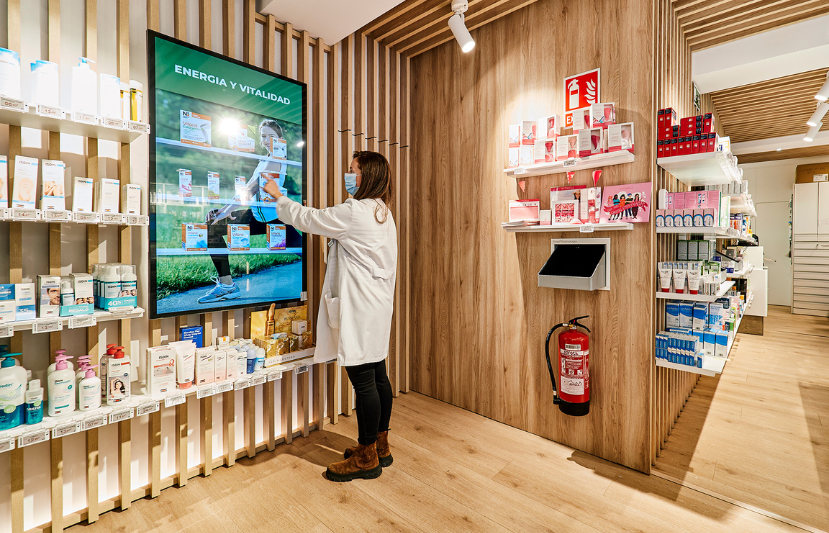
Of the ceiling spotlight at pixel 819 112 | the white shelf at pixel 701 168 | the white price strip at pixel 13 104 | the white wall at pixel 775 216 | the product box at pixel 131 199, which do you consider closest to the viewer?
the white price strip at pixel 13 104

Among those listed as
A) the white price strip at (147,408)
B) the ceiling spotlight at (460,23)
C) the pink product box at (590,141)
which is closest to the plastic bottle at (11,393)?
the white price strip at (147,408)

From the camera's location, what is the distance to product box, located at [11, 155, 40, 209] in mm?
1650

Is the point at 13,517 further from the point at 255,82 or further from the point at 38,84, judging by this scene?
the point at 255,82

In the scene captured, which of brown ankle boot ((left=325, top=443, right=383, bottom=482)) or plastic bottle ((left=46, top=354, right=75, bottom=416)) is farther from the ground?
plastic bottle ((left=46, top=354, right=75, bottom=416))

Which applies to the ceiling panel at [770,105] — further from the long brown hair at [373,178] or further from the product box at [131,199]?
the product box at [131,199]

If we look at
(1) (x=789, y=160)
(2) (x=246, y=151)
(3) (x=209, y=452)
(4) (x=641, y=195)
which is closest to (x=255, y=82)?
(2) (x=246, y=151)

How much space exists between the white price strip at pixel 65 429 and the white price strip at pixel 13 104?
1276 mm

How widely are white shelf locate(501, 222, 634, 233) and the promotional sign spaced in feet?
2.25

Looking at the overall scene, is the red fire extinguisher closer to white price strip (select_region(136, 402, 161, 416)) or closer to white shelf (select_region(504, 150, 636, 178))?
white shelf (select_region(504, 150, 636, 178))

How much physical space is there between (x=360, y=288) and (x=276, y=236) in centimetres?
73

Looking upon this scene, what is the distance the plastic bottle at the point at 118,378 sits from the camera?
185 centimetres

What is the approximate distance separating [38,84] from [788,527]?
3.96 meters

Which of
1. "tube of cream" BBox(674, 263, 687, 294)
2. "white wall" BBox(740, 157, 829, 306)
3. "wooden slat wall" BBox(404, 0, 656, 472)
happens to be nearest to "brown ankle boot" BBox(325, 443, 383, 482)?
"wooden slat wall" BBox(404, 0, 656, 472)

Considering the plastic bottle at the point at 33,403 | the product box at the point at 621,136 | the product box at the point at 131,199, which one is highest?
the product box at the point at 621,136
